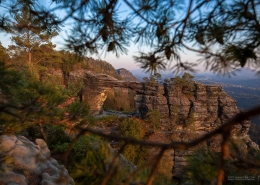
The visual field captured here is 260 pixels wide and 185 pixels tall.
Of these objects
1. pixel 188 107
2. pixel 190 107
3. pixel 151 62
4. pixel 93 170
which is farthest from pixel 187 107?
pixel 93 170

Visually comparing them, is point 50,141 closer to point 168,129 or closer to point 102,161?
point 102,161

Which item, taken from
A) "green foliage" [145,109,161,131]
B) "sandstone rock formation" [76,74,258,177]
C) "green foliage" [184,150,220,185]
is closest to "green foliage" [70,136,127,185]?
"green foliage" [184,150,220,185]

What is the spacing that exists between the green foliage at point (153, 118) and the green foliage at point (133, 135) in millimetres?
1296

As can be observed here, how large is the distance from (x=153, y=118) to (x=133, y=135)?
248cm

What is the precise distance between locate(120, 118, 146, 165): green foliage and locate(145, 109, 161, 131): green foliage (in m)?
1.30

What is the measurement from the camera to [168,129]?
45.2ft

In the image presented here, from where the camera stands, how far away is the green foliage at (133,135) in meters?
10.5

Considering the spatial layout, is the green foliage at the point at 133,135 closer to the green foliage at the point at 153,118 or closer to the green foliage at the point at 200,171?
the green foliage at the point at 153,118

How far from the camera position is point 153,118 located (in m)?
13.0

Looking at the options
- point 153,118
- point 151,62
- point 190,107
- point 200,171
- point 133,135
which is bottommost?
point 133,135

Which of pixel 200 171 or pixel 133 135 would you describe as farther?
pixel 133 135

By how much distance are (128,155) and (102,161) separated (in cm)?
1005

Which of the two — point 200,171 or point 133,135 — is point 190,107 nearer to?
point 133,135

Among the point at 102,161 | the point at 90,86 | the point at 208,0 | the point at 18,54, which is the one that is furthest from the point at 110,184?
the point at 90,86
